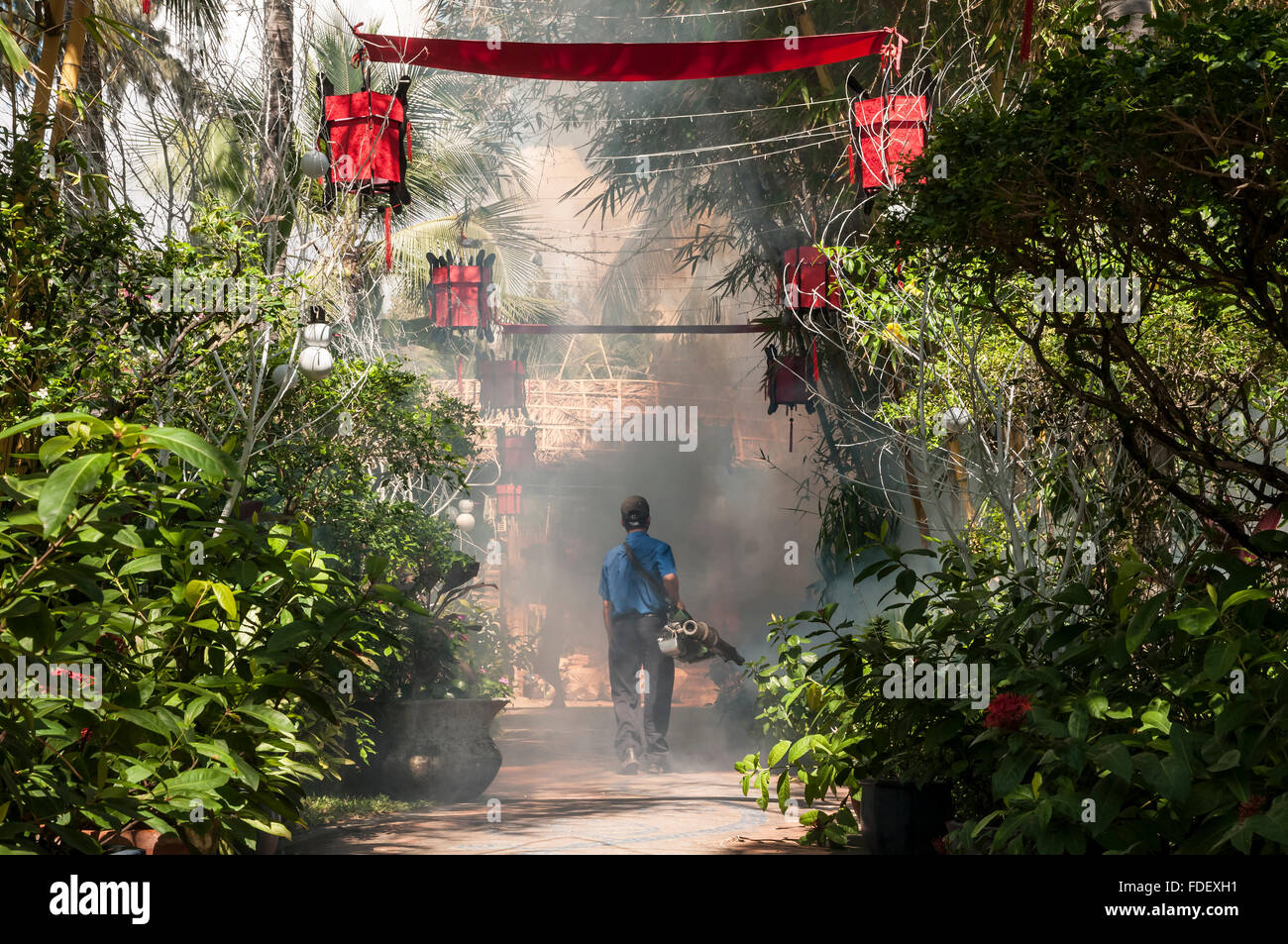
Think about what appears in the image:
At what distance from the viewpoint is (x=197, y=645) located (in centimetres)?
246

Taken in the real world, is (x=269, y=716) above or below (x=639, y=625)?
above

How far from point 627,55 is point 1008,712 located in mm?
4258

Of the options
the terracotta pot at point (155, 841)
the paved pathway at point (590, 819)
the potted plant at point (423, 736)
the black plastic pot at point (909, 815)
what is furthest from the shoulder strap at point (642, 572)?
the terracotta pot at point (155, 841)

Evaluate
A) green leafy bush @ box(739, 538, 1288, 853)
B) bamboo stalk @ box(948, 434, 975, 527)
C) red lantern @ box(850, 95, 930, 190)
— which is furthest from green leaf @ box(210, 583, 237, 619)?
red lantern @ box(850, 95, 930, 190)

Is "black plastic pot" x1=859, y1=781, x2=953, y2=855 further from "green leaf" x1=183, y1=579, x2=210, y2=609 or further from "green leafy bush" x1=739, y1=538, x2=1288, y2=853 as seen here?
"green leaf" x1=183, y1=579, x2=210, y2=609

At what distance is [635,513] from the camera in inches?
299

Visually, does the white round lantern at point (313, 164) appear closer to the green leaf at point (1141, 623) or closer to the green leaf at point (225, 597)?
the green leaf at point (225, 597)

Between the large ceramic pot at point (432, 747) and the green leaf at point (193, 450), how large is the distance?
14.7ft

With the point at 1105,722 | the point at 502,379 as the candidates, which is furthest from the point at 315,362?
the point at 502,379

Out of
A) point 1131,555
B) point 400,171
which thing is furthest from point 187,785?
point 400,171

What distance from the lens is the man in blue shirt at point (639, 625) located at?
24.6ft

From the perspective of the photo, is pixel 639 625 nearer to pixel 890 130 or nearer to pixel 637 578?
pixel 637 578

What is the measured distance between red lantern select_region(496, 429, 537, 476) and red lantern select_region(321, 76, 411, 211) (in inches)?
419
